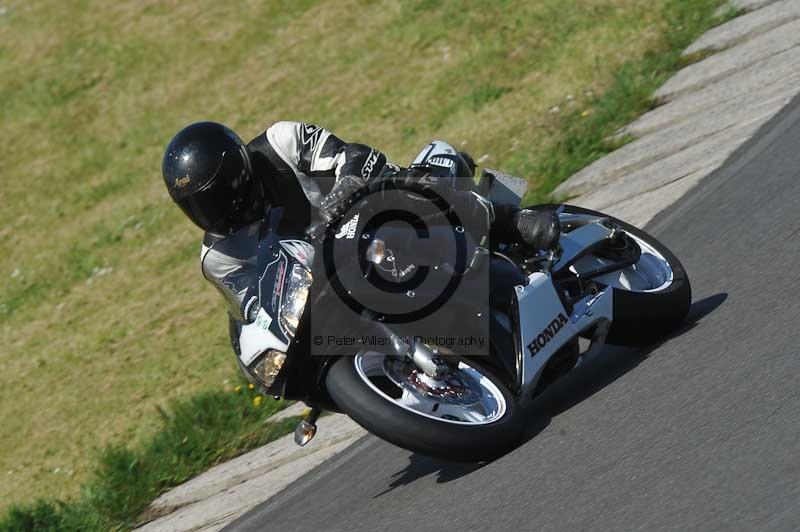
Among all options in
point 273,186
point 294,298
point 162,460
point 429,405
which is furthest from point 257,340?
point 162,460

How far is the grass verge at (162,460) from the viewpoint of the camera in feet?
22.8

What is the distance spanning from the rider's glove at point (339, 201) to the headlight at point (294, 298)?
0.24 meters

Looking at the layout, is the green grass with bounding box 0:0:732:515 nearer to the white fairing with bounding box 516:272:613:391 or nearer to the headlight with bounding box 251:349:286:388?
the headlight with bounding box 251:349:286:388

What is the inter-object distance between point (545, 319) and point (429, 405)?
0.74 metres

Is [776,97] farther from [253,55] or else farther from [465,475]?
[253,55]

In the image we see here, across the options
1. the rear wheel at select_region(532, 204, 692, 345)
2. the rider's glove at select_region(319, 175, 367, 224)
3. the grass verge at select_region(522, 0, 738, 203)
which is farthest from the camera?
the grass verge at select_region(522, 0, 738, 203)

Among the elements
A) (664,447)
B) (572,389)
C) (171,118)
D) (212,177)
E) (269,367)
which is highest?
(212,177)

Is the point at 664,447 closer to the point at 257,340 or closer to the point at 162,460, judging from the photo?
the point at 257,340

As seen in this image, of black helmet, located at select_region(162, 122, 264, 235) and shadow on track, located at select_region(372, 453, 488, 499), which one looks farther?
shadow on track, located at select_region(372, 453, 488, 499)

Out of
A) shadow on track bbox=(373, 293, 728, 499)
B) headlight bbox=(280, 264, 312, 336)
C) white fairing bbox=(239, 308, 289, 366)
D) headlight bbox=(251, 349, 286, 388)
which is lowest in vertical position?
shadow on track bbox=(373, 293, 728, 499)

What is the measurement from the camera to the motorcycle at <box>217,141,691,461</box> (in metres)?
4.59

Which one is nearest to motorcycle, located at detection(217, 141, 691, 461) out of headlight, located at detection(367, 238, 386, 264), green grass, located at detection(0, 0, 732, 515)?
headlight, located at detection(367, 238, 386, 264)

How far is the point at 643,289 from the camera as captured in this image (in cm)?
577
